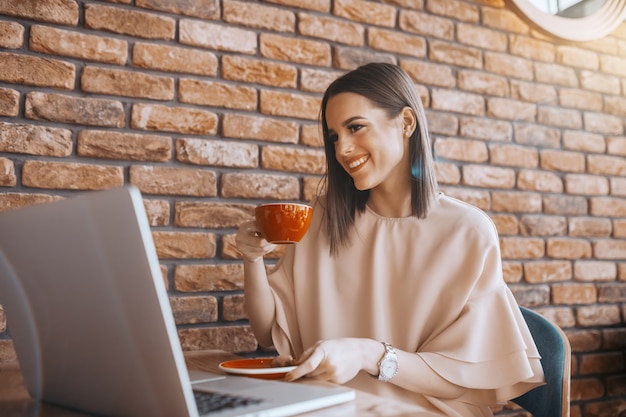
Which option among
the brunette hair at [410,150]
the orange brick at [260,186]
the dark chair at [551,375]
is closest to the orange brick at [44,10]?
the orange brick at [260,186]

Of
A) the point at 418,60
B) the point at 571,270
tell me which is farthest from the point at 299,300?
the point at 571,270

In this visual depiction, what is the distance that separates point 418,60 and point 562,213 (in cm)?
85

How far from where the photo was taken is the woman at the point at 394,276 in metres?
1.21

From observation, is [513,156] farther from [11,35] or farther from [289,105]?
[11,35]

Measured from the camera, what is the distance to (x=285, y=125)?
1.80 m

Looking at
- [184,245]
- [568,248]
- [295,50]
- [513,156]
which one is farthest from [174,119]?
[568,248]

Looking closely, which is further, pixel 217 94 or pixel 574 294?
pixel 574 294

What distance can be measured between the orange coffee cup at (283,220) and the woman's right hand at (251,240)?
0.13 meters

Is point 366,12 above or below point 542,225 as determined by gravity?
above

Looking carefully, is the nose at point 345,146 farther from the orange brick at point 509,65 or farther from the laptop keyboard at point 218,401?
the orange brick at point 509,65

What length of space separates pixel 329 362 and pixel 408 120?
0.81m

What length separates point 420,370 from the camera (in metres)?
1.17

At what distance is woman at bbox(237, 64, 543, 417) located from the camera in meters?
1.21

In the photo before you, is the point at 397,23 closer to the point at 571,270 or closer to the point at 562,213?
the point at 562,213
